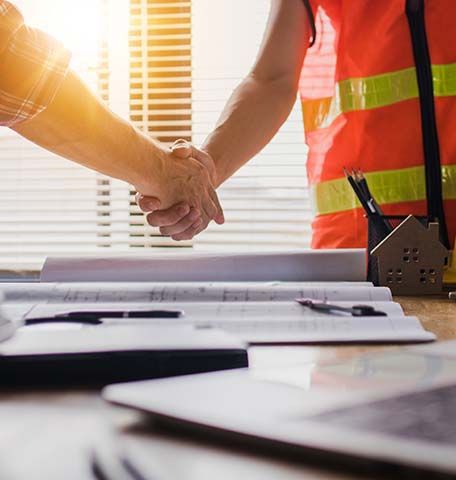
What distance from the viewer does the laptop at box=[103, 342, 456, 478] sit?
30 cm

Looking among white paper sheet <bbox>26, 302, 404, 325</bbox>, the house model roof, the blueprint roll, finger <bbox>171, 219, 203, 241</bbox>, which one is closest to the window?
finger <bbox>171, 219, 203, 241</bbox>

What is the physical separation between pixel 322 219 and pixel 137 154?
1.35ft

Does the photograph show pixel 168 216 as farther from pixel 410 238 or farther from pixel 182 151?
pixel 410 238

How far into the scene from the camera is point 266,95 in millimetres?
1632

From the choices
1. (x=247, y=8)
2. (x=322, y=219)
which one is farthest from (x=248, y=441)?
(x=247, y=8)

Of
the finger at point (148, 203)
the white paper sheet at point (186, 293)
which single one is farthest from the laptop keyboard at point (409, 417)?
the finger at point (148, 203)

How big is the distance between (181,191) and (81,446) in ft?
3.82

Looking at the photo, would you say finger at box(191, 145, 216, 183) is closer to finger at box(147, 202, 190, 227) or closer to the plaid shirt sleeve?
finger at box(147, 202, 190, 227)

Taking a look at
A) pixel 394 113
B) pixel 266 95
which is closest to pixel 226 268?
pixel 394 113

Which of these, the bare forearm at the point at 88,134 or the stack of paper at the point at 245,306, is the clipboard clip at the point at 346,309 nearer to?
the stack of paper at the point at 245,306

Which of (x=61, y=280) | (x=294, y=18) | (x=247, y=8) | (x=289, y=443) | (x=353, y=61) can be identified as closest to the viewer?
(x=289, y=443)

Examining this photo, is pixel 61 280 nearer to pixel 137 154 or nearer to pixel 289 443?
pixel 137 154

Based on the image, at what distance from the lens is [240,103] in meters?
1.63

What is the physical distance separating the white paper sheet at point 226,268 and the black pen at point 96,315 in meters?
0.35
